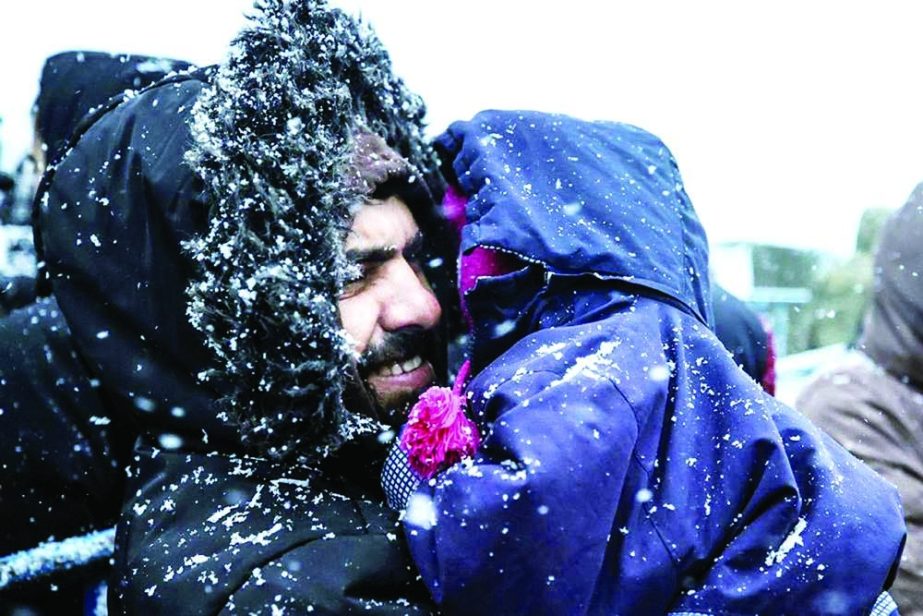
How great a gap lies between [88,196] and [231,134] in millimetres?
455

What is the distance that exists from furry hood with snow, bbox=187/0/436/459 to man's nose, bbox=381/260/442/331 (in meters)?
0.17

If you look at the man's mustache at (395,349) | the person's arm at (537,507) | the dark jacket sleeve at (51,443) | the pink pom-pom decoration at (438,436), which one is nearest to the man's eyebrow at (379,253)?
the man's mustache at (395,349)

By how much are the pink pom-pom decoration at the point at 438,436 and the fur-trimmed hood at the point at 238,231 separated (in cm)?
19

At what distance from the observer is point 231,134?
143cm

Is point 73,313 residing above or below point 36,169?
below

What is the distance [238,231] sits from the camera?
1.40 m

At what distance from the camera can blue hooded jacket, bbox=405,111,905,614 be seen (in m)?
1.18

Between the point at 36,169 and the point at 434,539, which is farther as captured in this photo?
the point at 36,169

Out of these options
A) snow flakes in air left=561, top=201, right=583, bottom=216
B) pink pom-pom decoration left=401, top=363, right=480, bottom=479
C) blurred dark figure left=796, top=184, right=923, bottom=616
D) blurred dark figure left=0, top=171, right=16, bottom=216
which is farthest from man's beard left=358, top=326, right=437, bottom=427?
blurred dark figure left=0, top=171, right=16, bottom=216

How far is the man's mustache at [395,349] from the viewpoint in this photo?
1590 mm

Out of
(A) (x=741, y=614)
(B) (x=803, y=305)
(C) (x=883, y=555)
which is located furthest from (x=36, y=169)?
(B) (x=803, y=305)

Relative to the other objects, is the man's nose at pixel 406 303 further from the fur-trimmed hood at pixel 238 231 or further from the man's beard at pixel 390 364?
the fur-trimmed hood at pixel 238 231

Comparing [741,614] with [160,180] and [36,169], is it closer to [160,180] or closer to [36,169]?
[160,180]

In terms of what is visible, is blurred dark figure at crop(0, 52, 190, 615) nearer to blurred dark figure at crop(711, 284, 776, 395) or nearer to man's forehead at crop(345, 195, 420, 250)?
man's forehead at crop(345, 195, 420, 250)
